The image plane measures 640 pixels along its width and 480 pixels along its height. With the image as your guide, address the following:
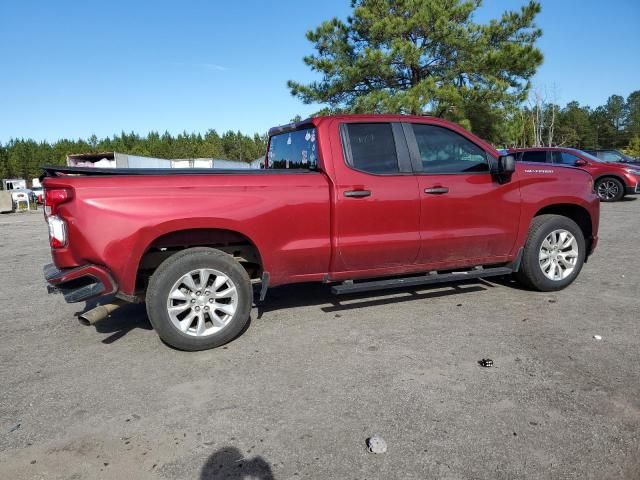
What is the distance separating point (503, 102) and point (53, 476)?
24611 mm

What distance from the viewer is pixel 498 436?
2.63 meters

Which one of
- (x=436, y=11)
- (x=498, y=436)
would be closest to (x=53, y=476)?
(x=498, y=436)

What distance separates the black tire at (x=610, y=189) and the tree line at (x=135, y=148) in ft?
206

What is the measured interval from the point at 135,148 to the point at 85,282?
100622mm

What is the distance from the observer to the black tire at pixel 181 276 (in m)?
3.80

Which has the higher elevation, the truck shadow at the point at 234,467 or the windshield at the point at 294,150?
the windshield at the point at 294,150

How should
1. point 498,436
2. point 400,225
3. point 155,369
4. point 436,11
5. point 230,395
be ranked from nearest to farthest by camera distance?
point 498,436 < point 230,395 < point 155,369 < point 400,225 < point 436,11

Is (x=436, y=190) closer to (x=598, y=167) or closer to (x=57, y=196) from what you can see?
(x=57, y=196)

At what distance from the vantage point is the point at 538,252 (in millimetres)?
5188

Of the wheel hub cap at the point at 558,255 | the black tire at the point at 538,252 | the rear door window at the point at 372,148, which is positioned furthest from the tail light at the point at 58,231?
the wheel hub cap at the point at 558,255

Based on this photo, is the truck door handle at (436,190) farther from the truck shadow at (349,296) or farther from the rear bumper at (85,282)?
the rear bumper at (85,282)

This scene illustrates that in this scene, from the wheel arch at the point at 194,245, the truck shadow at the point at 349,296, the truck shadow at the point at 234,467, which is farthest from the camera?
the truck shadow at the point at 349,296

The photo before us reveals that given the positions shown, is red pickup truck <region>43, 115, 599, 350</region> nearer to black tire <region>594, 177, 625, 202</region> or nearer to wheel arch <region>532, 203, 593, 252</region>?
wheel arch <region>532, 203, 593, 252</region>

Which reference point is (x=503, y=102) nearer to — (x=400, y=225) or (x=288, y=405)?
(x=400, y=225)
